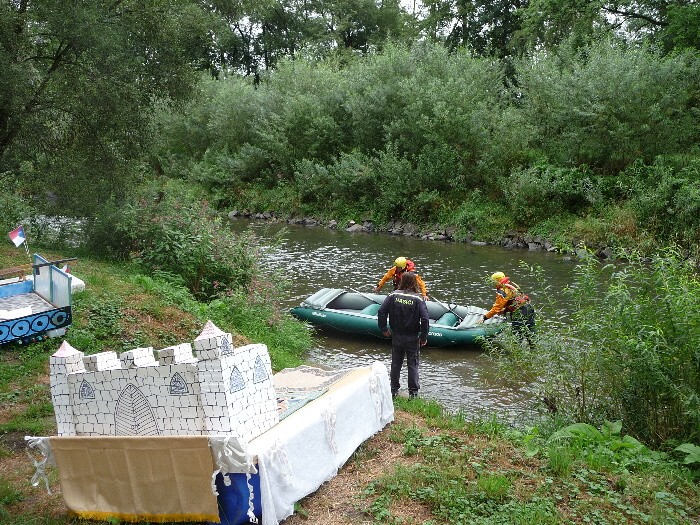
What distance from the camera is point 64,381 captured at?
4.82 m

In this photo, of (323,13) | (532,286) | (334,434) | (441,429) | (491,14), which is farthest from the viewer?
(323,13)

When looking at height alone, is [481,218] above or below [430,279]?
above

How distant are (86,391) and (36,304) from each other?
14.2ft

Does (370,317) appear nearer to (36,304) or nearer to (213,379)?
(36,304)

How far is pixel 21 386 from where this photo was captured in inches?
287

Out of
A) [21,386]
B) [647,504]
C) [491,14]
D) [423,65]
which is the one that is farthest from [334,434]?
[491,14]

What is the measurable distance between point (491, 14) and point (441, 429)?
31.3 meters

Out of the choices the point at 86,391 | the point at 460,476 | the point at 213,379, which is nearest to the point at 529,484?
the point at 460,476

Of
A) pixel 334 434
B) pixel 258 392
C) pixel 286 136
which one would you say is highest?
pixel 286 136

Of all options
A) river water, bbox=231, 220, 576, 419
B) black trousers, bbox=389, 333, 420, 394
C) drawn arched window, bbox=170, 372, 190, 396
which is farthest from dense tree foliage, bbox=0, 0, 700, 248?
drawn arched window, bbox=170, 372, 190, 396

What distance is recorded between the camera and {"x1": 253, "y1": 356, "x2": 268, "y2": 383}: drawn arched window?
4805 millimetres

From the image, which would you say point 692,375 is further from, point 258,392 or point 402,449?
point 258,392

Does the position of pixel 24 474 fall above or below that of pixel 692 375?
below

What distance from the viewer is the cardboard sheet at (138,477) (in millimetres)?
4504
